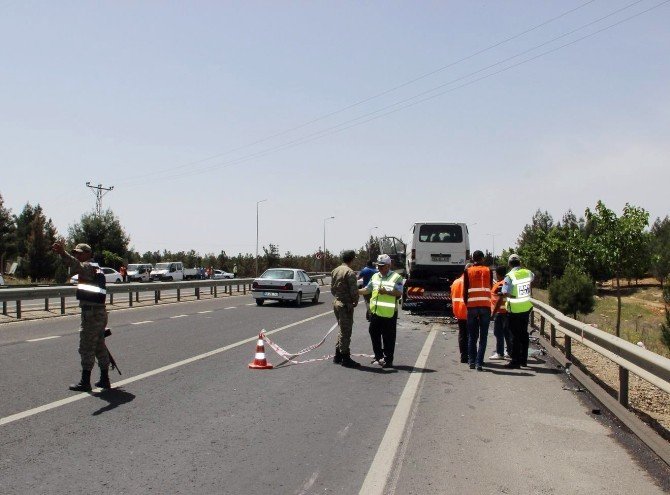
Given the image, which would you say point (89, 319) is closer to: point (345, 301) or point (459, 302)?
point (345, 301)

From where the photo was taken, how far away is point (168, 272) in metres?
58.7

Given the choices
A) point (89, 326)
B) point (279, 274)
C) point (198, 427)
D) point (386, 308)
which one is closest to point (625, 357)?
point (386, 308)

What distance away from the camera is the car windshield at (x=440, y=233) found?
78.0 feet

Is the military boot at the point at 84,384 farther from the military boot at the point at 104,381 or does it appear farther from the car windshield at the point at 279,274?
the car windshield at the point at 279,274

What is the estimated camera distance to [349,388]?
29.0 feet

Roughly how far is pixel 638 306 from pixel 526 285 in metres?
52.7

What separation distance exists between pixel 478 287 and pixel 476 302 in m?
0.25

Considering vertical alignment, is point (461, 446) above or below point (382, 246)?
below

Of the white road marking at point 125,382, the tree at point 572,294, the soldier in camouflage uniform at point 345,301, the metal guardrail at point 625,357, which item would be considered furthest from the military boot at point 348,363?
the tree at point 572,294

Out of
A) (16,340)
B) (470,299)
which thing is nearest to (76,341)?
(16,340)

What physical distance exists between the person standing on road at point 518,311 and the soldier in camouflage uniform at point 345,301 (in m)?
2.54

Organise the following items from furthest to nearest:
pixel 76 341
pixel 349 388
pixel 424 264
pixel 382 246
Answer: pixel 382 246
pixel 424 264
pixel 76 341
pixel 349 388

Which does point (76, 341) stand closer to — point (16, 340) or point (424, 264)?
point (16, 340)

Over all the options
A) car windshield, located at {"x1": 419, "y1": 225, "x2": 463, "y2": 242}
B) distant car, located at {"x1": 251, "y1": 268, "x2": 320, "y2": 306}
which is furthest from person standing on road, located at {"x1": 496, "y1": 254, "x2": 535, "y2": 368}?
distant car, located at {"x1": 251, "y1": 268, "x2": 320, "y2": 306}
